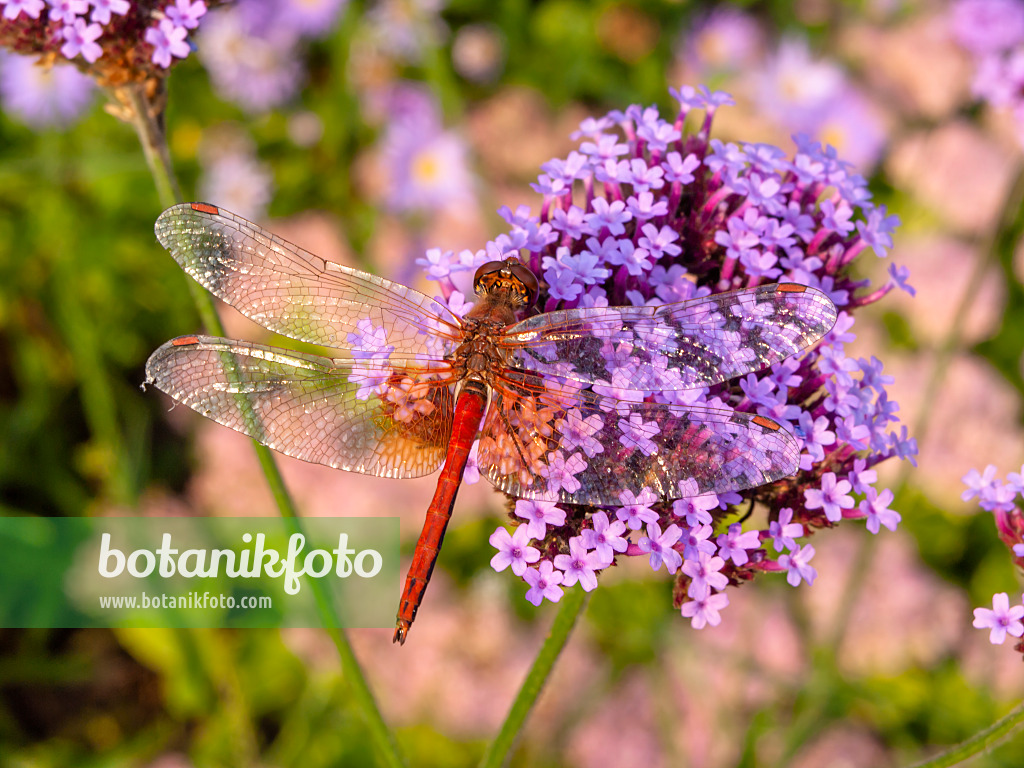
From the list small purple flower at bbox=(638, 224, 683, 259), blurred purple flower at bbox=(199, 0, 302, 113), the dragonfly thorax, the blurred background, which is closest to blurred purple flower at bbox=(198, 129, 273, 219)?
the blurred background

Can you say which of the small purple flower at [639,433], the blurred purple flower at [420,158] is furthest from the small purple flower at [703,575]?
the blurred purple flower at [420,158]

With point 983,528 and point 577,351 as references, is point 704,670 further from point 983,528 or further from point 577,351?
point 577,351

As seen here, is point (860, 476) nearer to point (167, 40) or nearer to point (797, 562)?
point (797, 562)

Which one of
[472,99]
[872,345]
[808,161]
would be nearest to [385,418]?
[808,161]

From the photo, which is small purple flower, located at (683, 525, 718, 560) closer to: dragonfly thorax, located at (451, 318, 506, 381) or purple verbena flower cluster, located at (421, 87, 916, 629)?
purple verbena flower cluster, located at (421, 87, 916, 629)

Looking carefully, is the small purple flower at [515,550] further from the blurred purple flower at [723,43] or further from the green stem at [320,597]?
the blurred purple flower at [723,43]

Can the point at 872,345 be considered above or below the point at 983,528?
above

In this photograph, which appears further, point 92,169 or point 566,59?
point 566,59
